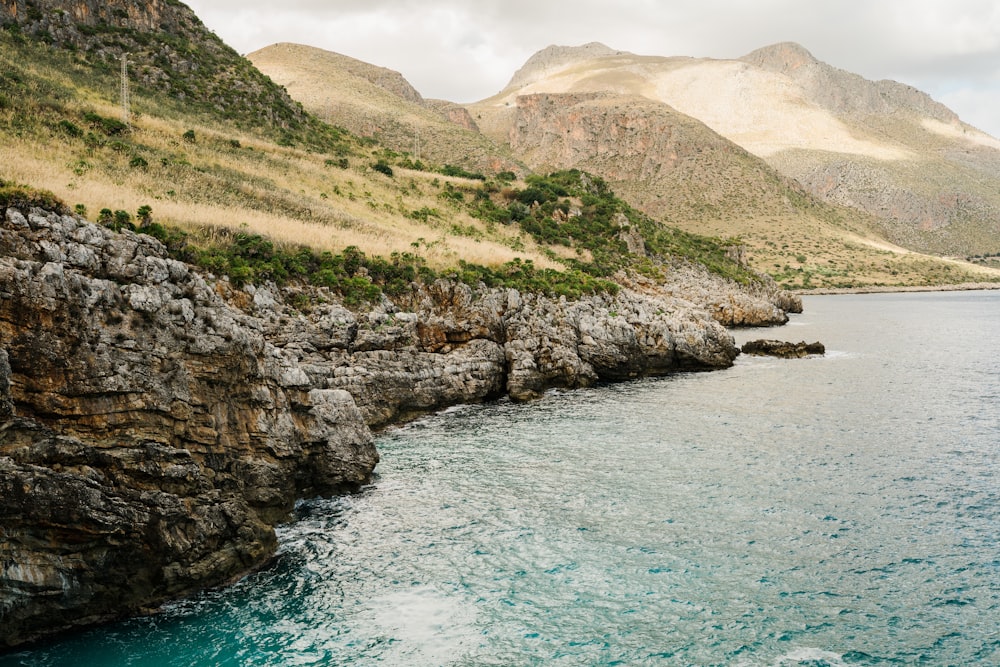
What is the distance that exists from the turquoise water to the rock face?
1754 centimetres

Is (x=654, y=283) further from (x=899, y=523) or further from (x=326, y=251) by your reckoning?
(x=899, y=523)

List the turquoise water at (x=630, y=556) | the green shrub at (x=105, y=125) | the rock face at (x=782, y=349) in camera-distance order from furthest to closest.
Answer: the rock face at (x=782, y=349) → the green shrub at (x=105, y=125) → the turquoise water at (x=630, y=556)

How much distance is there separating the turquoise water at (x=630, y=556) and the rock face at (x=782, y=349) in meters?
17.5

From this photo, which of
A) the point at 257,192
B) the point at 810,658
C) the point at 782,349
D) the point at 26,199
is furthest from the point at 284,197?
the point at 810,658

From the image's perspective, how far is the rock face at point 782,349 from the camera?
45.9m

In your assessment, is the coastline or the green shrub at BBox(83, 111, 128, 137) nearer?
the green shrub at BBox(83, 111, 128, 137)

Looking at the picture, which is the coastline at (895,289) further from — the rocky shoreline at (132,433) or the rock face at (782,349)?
the rocky shoreline at (132,433)

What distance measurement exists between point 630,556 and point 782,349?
3504cm

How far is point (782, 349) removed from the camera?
152 feet

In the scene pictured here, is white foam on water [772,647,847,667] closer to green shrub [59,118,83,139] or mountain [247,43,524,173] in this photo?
green shrub [59,118,83,139]

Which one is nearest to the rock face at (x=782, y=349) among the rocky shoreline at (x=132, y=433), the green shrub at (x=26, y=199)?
the rocky shoreline at (x=132, y=433)

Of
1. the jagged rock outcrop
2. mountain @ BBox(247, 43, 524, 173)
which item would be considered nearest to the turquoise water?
the jagged rock outcrop

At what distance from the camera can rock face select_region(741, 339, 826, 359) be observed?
151 feet

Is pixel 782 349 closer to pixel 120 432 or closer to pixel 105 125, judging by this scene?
pixel 120 432
